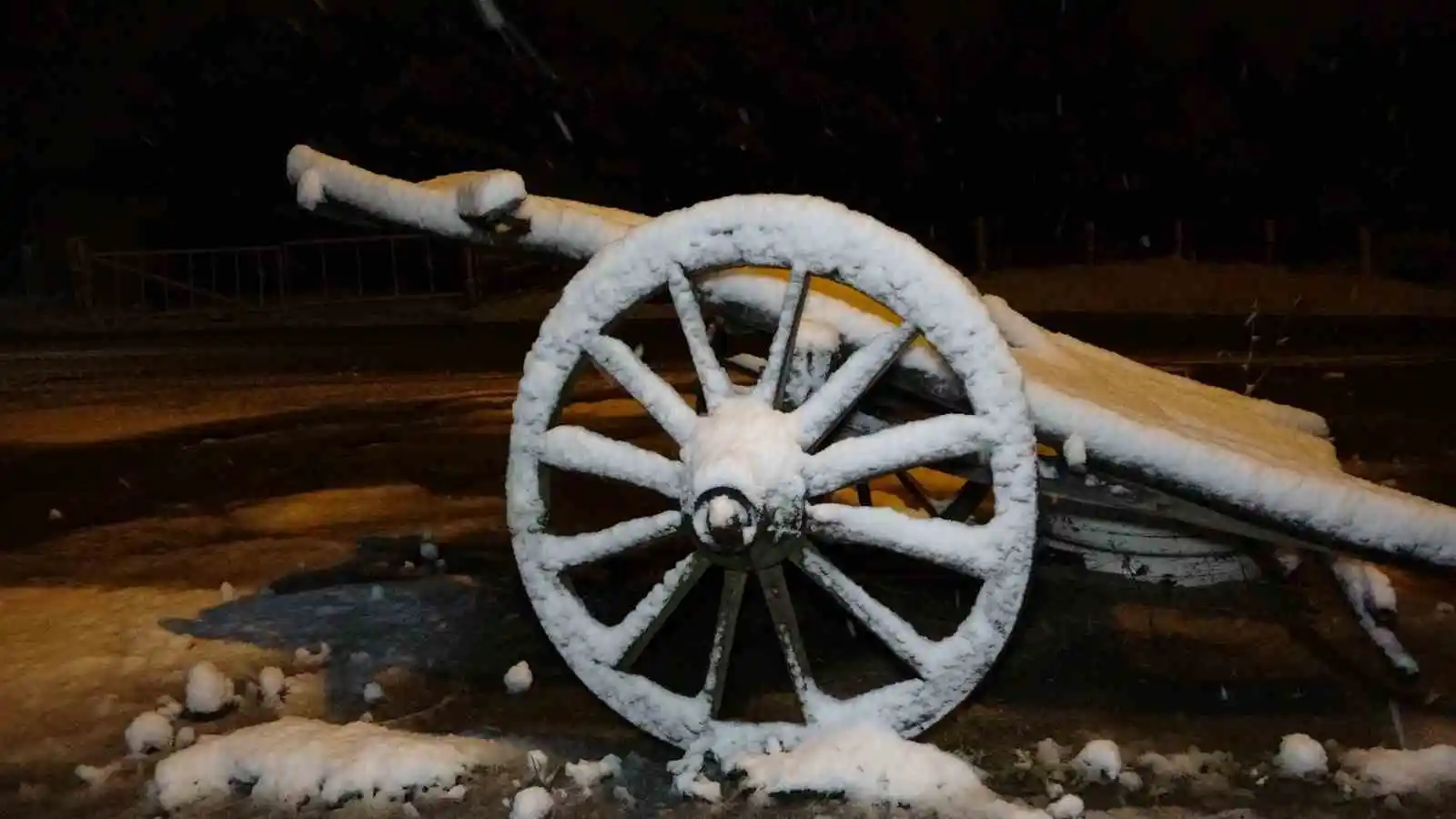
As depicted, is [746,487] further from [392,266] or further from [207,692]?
[392,266]

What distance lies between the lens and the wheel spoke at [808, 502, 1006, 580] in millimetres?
3150

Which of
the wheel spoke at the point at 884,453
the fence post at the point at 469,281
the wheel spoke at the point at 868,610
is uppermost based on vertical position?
the wheel spoke at the point at 884,453

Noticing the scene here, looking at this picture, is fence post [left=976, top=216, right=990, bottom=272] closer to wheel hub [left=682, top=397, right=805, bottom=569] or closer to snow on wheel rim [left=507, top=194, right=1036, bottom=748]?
snow on wheel rim [left=507, top=194, right=1036, bottom=748]

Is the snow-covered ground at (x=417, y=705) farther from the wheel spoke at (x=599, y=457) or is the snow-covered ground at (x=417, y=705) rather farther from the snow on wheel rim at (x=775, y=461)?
the wheel spoke at (x=599, y=457)

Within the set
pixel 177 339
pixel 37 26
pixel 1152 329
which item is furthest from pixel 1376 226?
pixel 37 26

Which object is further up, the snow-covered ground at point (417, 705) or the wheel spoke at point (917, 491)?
the wheel spoke at point (917, 491)

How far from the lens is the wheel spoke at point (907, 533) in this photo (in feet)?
10.3

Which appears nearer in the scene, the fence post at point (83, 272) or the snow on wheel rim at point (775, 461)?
the snow on wheel rim at point (775, 461)

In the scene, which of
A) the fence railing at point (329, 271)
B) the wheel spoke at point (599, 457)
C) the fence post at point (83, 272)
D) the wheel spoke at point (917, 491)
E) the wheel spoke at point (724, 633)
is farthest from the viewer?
the fence post at point (83, 272)

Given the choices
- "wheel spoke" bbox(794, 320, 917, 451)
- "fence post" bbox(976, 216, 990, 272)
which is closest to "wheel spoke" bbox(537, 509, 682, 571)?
"wheel spoke" bbox(794, 320, 917, 451)

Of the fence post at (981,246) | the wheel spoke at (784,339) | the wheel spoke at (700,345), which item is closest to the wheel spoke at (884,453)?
the wheel spoke at (784,339)

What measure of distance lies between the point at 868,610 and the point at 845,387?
0.57 meters

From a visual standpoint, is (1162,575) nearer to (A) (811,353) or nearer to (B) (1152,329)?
(A) (811,353)

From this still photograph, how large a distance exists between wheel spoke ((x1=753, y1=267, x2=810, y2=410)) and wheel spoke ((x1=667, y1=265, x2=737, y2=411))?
10 centimetres
